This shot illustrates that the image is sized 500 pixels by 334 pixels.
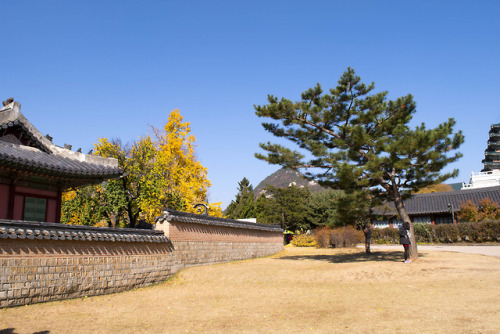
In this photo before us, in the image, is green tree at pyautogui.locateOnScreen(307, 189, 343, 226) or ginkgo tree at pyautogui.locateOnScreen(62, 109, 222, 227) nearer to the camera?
ginkgo tree at pyautogui.locateOnScreen(62, 109, 222, 227)

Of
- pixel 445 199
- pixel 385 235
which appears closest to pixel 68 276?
pixel 385 235

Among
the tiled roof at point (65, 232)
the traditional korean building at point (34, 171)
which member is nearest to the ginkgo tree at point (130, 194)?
the traditional korean building at point (34, 171)

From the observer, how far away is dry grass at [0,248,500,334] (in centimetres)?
672

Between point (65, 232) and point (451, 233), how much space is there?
29.9 metres

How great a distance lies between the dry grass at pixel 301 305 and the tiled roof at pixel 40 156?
458 cm

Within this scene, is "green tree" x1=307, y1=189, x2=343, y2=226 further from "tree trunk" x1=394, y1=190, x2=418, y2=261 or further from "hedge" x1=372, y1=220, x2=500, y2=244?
"tree trunk" x1=394, y1=190, x2=418, y2=261

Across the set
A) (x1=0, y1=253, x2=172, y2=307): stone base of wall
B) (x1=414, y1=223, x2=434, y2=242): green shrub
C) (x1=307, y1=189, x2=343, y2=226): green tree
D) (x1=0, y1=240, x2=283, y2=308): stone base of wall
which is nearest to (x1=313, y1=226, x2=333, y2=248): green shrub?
(x1=414, y1=223, x2=434, y2=242): green shrub

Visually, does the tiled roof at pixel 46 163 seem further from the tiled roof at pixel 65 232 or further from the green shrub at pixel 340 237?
the green shrub at pixel 340 237

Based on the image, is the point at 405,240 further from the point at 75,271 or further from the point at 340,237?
the point at 340,237

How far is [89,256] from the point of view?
32.8ft

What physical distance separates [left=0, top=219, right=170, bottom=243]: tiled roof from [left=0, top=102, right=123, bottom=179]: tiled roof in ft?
9.51

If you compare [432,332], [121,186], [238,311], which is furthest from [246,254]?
[432,332]

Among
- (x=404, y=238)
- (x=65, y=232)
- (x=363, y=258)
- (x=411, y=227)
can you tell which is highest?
(x=65, y=232)

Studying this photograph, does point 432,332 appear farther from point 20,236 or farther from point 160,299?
point 20,236
